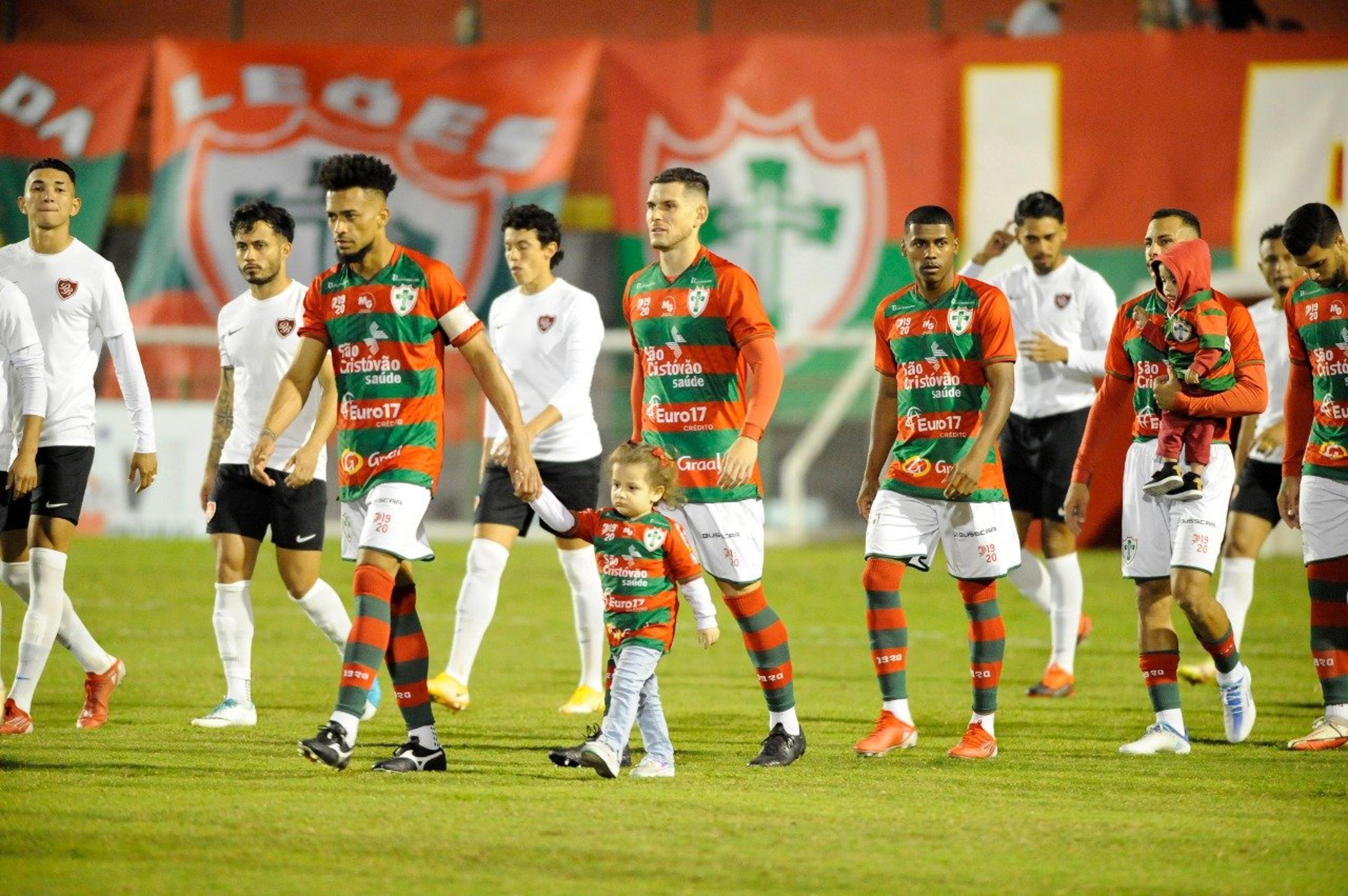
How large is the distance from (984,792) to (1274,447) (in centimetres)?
347

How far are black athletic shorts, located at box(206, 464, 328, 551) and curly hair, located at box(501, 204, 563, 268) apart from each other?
1679mm

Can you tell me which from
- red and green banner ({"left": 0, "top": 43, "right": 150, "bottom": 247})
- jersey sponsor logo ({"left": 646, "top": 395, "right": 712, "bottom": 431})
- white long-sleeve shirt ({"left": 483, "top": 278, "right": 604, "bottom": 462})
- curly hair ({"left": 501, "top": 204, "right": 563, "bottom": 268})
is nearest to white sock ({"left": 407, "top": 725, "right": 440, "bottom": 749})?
jersey sponsor logo ({"left": 646, "top": 395, "right": 712, "bottom": 431})

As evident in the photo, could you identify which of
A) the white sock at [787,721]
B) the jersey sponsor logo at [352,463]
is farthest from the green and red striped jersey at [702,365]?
the jersey sponsor logo at [352,463]

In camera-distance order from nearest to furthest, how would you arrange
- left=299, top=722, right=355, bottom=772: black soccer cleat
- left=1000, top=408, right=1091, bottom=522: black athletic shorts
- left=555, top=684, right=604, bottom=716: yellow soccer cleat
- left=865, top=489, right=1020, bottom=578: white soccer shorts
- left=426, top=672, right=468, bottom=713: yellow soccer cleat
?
left=299, top=722, right=355, bottom=772: black soccer cleat → left=865, top=489, right=1020, bottom=578: white soccer shorts → left=426, top=672, right=468, bottom=713: yellow soccer cleat → left=555, top=684, right=604, bottom=716: yellow soccer cleat → left=1000, top=408, right=1091, bottom=522: black athletic shorts

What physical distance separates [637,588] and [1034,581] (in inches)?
159

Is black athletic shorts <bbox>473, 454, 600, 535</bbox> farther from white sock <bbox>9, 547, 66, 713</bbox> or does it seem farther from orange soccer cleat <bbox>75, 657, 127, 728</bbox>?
white sock <bbox>9, 547, 66, 713</bbox>

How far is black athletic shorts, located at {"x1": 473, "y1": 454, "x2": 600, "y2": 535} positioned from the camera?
868 centimetres

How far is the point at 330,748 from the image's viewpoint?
6082 millimetres

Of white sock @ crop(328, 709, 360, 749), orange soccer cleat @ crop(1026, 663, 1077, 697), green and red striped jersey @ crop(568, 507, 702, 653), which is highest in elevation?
green and red striped jersey @ crop(568, 507, 702, 653)

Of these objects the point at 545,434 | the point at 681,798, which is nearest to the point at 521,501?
the point at 545,434

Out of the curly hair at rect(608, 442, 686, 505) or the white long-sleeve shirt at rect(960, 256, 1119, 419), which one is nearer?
the curly hair at rect(608, 442, 686, 505)

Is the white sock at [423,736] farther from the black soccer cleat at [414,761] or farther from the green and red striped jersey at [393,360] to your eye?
the green and red striped jersey at [393,360]

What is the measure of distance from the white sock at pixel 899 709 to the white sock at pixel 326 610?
254cm

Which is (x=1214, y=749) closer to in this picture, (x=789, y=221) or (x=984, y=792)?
(x=984, y=792)
